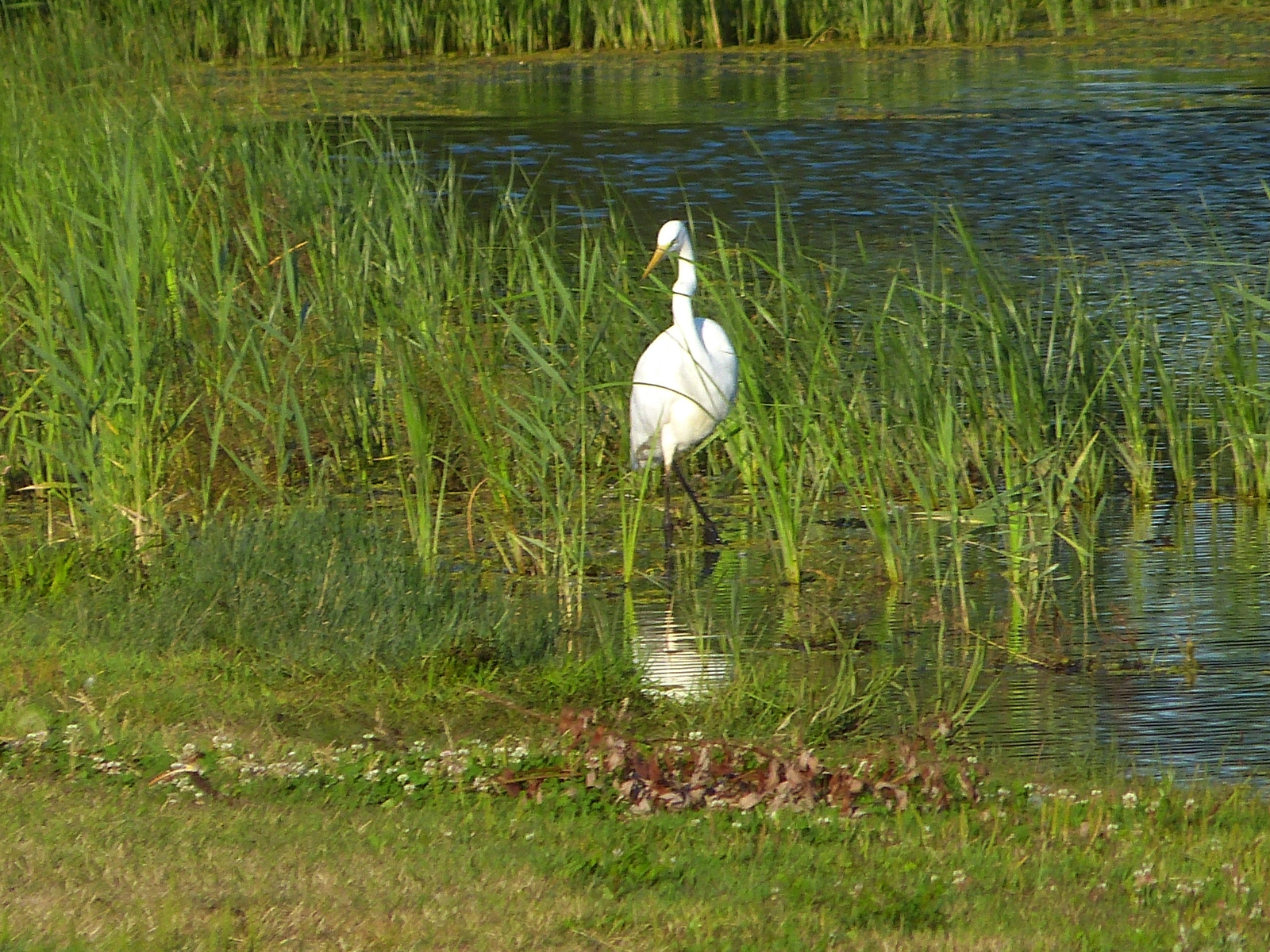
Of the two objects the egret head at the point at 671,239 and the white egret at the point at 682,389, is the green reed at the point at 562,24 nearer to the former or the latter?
the egret head at the point at 671,239

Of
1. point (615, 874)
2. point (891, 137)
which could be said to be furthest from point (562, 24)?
point (615, 874)

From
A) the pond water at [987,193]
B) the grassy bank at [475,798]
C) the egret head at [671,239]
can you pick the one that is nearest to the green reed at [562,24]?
the pond water at [987,193]

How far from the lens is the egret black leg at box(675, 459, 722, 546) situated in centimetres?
746

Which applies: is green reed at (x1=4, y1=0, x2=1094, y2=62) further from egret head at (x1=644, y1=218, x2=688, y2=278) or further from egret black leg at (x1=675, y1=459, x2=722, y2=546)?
egret black leg at (x1=675, y1=459, x2=722, y2=546)

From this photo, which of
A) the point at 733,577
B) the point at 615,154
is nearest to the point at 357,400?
the point at 733,577

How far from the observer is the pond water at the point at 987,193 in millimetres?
5676

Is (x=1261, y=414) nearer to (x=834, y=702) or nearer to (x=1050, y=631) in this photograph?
(x=1050, y=631)

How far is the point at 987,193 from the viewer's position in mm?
13516

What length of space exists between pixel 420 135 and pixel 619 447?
26.8 feet

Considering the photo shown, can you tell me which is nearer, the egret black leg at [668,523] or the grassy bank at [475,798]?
the grassy bank at [475,798]

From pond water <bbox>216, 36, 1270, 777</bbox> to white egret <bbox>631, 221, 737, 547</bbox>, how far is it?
0.51 metres

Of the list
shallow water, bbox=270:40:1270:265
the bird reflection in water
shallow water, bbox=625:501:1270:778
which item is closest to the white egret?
shallow water, bbox=625:501:1270:778

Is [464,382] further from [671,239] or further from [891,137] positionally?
[891,137]

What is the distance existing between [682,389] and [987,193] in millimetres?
6754
